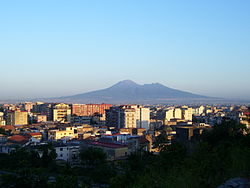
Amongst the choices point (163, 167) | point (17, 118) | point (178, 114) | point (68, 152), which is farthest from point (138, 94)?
point (163, 167)

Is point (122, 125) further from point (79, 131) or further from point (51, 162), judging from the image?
point (51, 162)

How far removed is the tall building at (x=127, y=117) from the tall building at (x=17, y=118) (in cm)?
669

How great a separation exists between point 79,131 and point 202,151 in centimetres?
1476

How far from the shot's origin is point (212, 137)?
11.0m

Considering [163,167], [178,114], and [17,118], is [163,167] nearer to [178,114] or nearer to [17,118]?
[17,118]

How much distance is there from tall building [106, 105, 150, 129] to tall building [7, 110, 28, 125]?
6.69 metres

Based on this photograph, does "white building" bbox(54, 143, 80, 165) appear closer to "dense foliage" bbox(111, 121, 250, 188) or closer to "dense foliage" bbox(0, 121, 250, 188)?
"dense foliage" bbox(0, 121, 250, 188)

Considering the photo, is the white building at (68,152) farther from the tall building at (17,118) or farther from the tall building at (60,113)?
the tall building at (60,113)

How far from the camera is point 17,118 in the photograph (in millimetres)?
28016

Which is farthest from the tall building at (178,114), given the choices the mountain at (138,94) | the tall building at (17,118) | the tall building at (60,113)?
the mountain at (138,94)

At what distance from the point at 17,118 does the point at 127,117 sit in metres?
8.93

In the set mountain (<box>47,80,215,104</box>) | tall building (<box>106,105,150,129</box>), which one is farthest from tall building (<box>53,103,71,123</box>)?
mountain (<box>47,80,215,104</box>)

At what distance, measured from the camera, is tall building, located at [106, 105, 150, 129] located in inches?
1004

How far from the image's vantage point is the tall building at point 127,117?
83.7 ft
